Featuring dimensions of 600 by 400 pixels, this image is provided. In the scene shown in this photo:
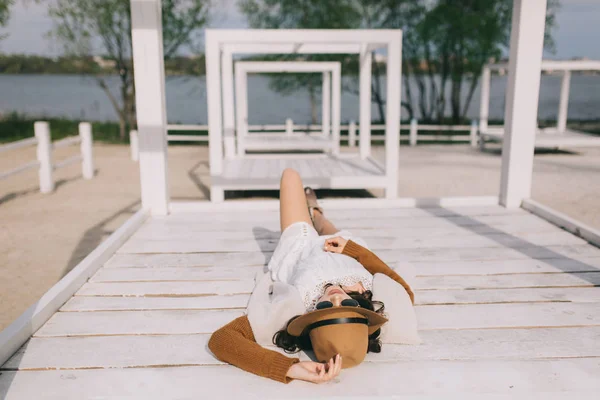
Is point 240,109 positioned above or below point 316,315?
above

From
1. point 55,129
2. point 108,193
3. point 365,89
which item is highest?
point 365,89

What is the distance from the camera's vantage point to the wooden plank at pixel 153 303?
2.64m

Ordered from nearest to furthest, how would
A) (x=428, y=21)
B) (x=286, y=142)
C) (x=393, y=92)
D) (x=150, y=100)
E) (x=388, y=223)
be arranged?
(x=388, y=223)
(x=150, y=100)
(x=393, y=92)
(x=286, y=142)
(x=428, y=21)

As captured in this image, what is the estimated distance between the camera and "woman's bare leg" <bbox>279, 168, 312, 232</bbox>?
10.8 feet

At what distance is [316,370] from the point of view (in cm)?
198

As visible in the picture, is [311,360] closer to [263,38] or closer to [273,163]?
[263,38]

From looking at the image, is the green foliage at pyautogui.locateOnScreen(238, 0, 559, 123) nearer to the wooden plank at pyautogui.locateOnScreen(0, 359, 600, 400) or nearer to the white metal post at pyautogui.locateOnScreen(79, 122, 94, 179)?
the white metal post at pyautogui.locateOnScreen(79, 122, 94, 179)

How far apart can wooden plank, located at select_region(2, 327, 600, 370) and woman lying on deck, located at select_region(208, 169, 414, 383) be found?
115 mm

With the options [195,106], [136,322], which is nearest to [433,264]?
[136,322]

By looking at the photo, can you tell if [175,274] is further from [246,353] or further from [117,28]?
[117,28]

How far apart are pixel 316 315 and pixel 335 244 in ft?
2.96

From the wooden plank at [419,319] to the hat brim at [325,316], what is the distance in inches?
15.0

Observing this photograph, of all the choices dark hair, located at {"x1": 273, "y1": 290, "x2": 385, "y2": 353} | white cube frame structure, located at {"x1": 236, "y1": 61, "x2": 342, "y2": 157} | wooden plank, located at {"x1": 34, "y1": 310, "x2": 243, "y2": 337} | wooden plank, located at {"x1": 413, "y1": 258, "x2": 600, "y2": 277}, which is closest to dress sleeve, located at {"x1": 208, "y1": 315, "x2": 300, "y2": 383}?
dark hair, located at {"x1": 273, "y1": 290, "x2": 385, "y2": 353}

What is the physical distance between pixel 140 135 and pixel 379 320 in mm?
3003
